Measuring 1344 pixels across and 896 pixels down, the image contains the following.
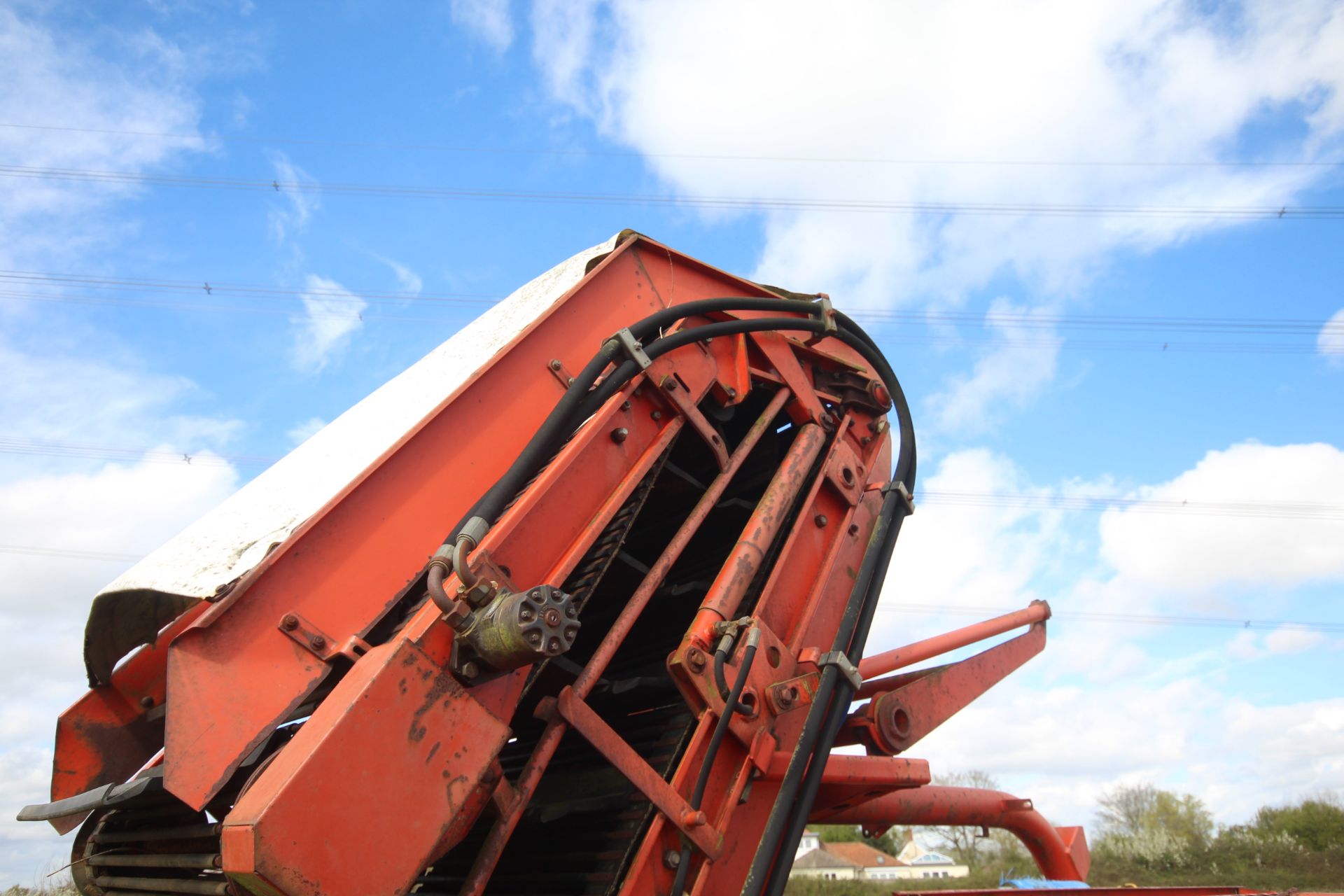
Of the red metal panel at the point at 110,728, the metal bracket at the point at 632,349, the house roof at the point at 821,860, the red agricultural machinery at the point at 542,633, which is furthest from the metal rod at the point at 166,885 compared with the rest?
the house roof at the point at 821,860

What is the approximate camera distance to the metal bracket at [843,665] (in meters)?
3.48

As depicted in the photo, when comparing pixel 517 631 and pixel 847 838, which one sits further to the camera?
pixel 847 838

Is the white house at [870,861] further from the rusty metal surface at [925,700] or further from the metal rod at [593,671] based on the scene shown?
the metal rod at [593,671]

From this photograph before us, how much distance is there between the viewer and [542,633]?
96.3 inches

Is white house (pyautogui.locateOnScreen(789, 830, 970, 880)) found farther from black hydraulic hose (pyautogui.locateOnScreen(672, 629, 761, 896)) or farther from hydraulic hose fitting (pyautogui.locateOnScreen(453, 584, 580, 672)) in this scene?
hydraulic hose fitting (pyautogui.locateOnScreen(453, 584, 580, 672))

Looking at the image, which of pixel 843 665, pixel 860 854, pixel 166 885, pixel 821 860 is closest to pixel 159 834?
pixel 166 885

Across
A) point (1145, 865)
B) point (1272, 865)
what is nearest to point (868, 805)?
point (1272, 865)

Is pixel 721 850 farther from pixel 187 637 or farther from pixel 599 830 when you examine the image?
pixel 187 637

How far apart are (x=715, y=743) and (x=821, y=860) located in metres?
42.3

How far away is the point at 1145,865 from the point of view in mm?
11875

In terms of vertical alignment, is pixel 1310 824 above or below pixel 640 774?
above

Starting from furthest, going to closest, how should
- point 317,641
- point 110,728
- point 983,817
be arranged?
point 983,817, point 110,728, point 317,641

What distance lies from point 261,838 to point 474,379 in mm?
1488

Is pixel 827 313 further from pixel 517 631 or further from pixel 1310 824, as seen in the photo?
pixel 1310 824
